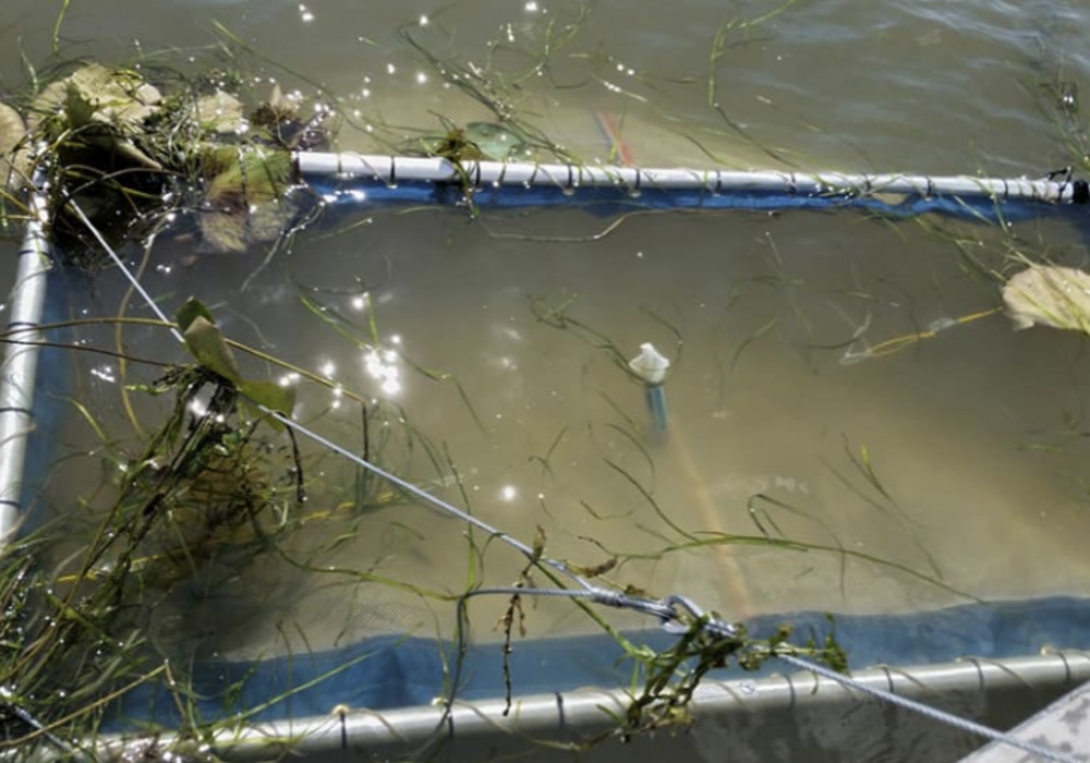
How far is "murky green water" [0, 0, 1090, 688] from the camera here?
289 centimetres

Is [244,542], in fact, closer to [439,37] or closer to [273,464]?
[273,464]

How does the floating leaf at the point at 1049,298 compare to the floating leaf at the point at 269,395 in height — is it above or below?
below

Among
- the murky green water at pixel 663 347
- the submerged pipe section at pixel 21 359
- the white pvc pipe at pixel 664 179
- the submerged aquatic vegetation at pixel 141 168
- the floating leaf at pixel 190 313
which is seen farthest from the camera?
the white pvc pipe at pixel 664 179

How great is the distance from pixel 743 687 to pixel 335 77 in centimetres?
307

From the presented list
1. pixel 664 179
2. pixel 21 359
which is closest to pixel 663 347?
pixel 664 179

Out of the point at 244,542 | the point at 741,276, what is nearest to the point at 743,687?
the point at 244,542

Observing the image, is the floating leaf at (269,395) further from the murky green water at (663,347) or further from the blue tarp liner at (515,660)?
the blue tarp liner at (515,660)

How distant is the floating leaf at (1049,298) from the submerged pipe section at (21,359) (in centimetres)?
325

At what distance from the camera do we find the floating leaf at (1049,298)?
142 inches

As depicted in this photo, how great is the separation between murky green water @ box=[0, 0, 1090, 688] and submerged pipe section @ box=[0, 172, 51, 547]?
0.64 ft

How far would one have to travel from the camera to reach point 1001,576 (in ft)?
9.85

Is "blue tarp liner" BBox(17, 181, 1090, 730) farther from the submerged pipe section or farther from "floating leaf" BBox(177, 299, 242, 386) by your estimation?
"floating leaf" BBox(177, 299, 242, 386)

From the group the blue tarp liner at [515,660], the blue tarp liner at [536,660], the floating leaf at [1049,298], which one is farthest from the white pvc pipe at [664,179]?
the blue tarp liner at [536,660]

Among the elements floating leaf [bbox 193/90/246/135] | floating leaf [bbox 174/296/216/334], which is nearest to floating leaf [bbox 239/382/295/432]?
floating leaf [bbox 174/296/216/334]
